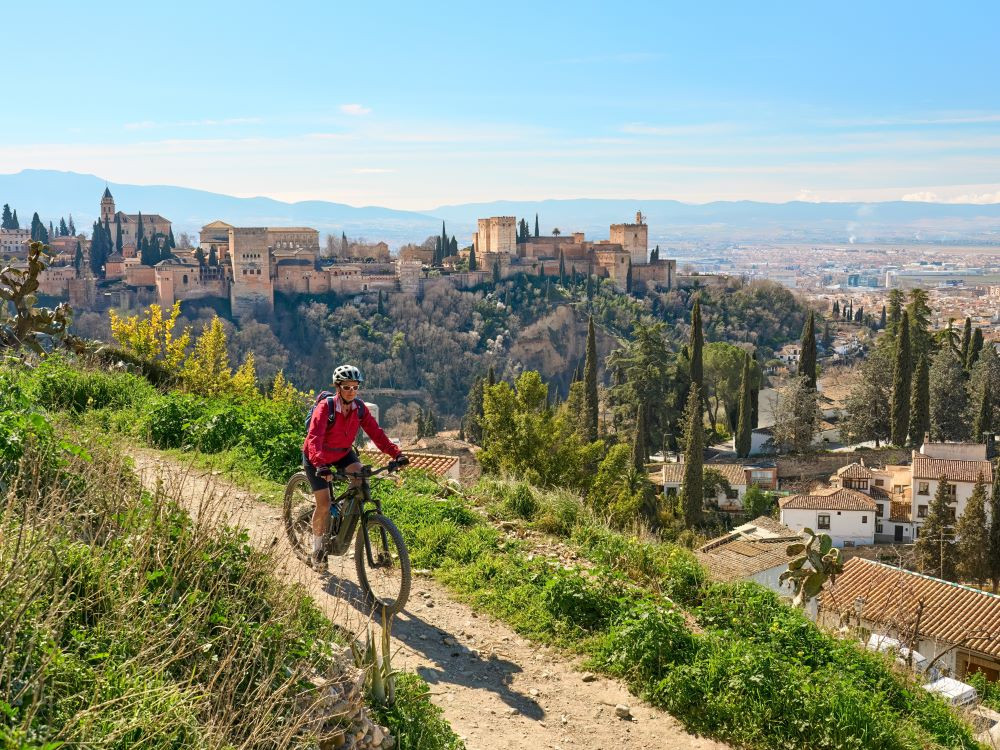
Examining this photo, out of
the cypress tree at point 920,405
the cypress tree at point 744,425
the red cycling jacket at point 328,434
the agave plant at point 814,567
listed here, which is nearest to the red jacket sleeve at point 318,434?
the red cycling jacket at point 328,434

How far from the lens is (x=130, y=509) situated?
3623 mm

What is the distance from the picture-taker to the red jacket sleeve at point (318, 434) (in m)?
4.51

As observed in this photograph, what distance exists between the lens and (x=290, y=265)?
6969 centimetres

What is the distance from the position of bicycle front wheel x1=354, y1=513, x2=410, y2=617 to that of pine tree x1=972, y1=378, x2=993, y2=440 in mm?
31656

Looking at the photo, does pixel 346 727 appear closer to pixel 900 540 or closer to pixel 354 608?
pixel 354 608

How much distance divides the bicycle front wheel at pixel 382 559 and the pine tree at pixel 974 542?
18158mm

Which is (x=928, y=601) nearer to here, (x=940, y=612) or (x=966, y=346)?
(x=940, y=612)

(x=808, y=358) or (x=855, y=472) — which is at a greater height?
(x=808, y=358)

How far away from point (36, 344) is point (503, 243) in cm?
6929

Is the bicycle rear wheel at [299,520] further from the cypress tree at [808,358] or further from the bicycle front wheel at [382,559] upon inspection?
the cypress tree at [808,358]

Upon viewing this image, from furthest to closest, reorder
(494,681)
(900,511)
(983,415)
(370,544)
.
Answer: (983,415) < (900,511) < (370,544) < (494,681)

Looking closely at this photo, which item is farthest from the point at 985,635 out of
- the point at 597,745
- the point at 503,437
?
the point at 597,745

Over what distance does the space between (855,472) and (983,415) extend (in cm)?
761

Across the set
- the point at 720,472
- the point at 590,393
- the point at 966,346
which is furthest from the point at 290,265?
the point at 720,472
